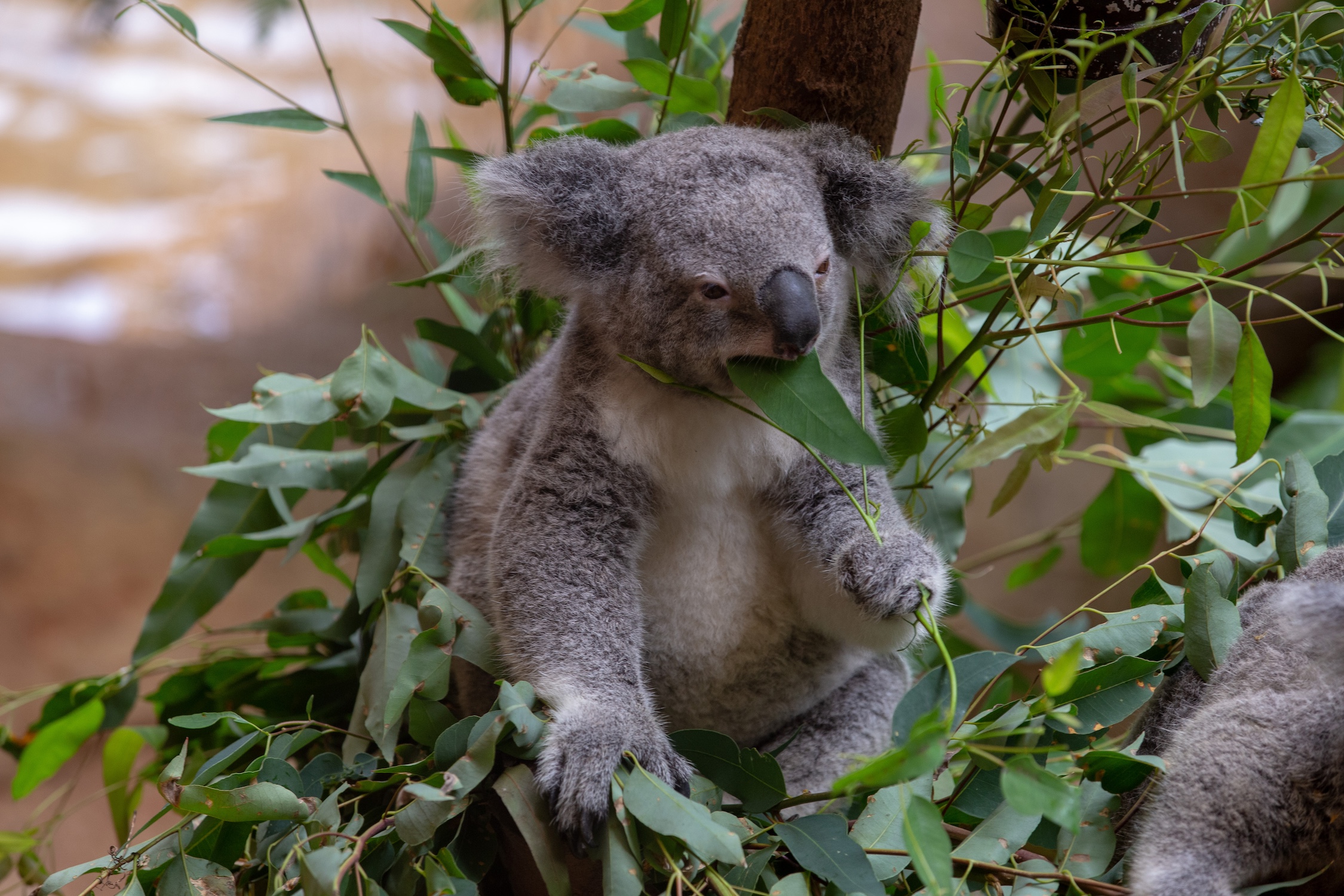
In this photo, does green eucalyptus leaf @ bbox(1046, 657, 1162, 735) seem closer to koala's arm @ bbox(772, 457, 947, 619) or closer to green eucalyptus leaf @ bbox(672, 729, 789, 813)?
koala's arm @ bbox(772, 457, 947, 619)

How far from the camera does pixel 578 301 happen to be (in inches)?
68.2

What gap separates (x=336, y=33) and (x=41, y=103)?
1896 millimetres

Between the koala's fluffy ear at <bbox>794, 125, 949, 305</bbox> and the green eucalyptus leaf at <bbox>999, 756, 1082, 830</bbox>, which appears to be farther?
the koala's fluffy ear at <bbox>794, 125, 949, 305</bbox>

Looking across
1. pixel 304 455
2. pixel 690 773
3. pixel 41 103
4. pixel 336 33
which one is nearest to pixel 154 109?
pixel 41 103

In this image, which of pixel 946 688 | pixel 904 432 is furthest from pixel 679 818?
pixel 904 432

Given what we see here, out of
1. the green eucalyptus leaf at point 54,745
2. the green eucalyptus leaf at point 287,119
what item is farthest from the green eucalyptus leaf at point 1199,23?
the green eucalyptus leaf at point 54,745

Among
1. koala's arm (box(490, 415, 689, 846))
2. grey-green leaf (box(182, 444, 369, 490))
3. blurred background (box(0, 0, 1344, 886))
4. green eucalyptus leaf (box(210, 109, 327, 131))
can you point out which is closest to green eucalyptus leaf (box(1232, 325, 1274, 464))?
koala's arm (box(490, 415, 689, 846))

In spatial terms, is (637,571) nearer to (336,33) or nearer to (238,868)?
(238,868)

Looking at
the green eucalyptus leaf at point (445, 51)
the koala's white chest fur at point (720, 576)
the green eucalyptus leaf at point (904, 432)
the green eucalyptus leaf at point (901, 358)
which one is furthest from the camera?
the green eucalyptus leaf at point (445, 51)

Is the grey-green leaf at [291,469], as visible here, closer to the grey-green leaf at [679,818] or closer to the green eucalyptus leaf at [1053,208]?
the grey-green leaf at [679,818]

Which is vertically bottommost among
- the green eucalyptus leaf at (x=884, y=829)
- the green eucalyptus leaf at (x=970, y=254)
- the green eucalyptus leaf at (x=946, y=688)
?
the green eucalyptus leaf at (x=884, y=829)

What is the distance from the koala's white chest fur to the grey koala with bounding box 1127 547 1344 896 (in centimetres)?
58

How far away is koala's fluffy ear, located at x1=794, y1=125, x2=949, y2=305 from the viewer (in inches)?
64.7

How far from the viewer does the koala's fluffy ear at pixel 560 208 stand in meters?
1.57
